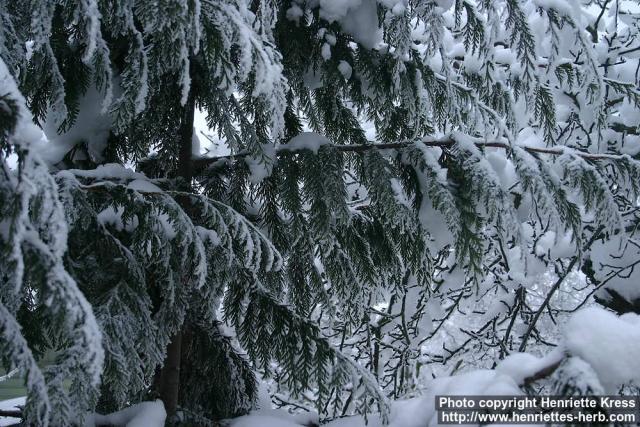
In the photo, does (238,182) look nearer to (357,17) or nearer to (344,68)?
(344,68)

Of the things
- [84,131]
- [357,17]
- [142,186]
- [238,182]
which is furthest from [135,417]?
[357,17]

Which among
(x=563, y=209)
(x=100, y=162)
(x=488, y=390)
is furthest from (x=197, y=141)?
(x=488, y=390)

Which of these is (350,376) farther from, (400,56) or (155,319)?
(400,56)

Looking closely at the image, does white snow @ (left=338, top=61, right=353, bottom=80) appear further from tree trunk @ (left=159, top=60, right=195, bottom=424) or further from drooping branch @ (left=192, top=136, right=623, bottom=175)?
tree trunk @ (left=159, top=60, right=195, bottom=424)

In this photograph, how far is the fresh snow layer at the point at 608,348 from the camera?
1053 mm

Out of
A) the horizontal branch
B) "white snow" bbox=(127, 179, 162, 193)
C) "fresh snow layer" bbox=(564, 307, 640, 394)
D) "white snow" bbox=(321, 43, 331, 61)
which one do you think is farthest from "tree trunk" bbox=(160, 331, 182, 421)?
"fresh snow layer" bbox=(564, 307, 640, 394)

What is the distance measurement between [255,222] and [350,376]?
0.76m

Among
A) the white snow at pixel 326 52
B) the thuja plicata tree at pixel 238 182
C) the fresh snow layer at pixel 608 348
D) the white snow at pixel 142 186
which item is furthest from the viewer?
the white snow at pixel 326 52

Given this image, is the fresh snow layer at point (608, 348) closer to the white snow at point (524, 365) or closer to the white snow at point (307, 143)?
the white snow at point (524, 365)

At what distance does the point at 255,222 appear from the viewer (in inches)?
88.9

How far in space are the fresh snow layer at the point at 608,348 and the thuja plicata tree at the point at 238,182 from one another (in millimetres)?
60

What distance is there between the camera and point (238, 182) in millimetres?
2115

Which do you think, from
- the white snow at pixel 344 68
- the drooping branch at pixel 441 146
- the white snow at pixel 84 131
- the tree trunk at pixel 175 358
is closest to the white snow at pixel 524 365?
the drooping branch at pixel 441 146

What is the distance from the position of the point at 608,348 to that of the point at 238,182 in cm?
140
